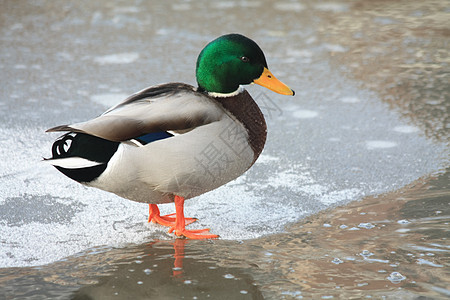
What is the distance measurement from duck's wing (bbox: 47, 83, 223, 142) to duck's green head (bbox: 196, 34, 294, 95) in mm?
96

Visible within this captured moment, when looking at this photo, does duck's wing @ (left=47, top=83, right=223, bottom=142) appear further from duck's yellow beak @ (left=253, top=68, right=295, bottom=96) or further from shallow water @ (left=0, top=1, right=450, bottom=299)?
shallow water @ (left=0, top=1, right=450, bottom=299)

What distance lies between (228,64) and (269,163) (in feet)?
3.11

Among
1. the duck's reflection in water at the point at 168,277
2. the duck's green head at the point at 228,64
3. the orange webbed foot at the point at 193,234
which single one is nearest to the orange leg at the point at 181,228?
the orange webbed foot at the point at 193,234

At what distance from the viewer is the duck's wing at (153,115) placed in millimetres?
2758

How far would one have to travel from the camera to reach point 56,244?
2939 millimetres

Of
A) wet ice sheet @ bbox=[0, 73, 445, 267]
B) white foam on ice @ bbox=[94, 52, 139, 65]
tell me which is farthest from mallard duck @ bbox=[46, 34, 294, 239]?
white foam on ice @ bbox=[94, 52, 139, 65]

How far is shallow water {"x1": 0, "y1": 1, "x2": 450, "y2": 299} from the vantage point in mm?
2635

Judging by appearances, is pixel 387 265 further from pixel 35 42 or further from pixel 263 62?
pixel 35 42

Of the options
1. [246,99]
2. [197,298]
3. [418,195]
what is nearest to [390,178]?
[418,195]

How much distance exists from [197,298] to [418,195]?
1460 mm

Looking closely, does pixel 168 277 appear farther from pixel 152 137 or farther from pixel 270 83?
pixel 270 83

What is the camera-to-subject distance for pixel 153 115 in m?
2.83

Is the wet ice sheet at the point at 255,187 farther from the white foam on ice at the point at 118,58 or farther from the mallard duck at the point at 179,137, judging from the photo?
the white foam on ice at the point at 118,58

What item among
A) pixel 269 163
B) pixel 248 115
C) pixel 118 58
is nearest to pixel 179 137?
pixel 248 115
